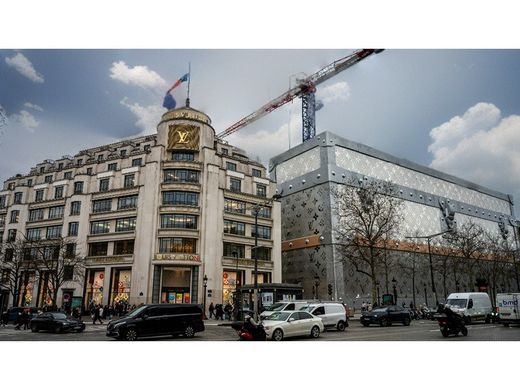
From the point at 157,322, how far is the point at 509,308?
22329 millimetres

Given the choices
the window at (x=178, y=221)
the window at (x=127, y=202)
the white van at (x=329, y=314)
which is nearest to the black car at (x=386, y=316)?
the white van at (x=329, y=314)

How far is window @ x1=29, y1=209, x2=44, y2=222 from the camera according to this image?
58.7 meters

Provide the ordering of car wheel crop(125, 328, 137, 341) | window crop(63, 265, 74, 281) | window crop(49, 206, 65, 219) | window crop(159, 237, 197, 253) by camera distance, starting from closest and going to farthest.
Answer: car wheel crop(125, 328, 137, 341) → window crop(63, 265, 74, 281) → window crop(159, 237, 197, 253) → window crop(49, 206, 65, 219)

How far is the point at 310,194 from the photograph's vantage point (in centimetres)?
6119

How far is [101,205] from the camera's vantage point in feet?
179

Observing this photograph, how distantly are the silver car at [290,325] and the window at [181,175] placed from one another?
1316 inches

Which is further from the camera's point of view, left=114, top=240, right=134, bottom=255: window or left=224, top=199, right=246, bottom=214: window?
left=224, top=199, right=246, bottom=214: window

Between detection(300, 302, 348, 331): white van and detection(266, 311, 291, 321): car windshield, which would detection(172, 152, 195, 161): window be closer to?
detection(300, 302, 348, 331): white van

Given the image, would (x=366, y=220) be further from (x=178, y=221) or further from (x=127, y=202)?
(x=127, y=202)

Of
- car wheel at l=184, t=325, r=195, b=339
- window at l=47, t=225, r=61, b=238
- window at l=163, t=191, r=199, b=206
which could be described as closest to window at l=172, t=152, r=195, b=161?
window at l=163, t=191, r=199, b=206

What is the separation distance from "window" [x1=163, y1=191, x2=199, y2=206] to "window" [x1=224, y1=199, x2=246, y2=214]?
4.72m

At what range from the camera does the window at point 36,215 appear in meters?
58.7
